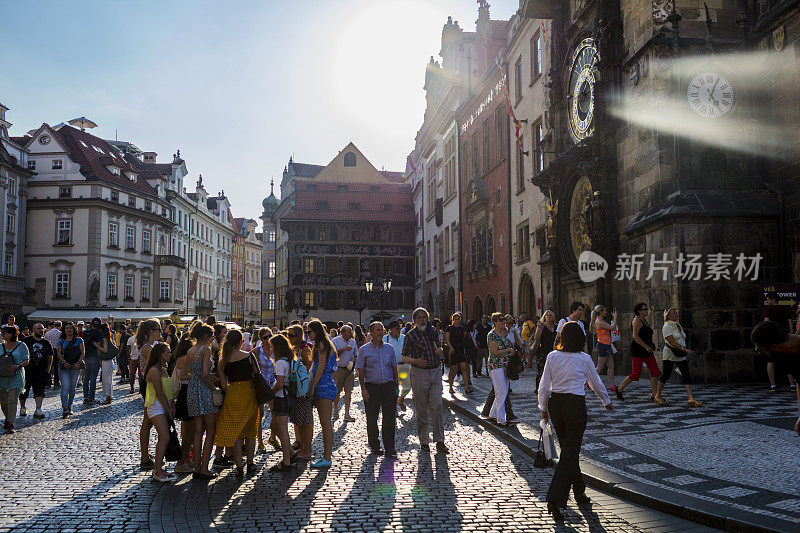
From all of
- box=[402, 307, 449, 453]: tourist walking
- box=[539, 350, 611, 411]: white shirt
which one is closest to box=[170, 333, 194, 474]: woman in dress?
box=[402, 307, 449, 453]: tourist walking

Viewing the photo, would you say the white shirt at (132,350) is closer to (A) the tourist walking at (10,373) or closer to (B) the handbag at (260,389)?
(A) the tourist walking at (10,373)

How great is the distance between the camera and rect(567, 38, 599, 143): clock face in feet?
66.9

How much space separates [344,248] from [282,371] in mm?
55895

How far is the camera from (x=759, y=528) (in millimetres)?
5352

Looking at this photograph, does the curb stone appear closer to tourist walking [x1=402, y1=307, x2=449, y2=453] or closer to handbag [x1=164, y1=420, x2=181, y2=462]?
tourist walking [x1=402, y1=307, x2=449, y2=453]

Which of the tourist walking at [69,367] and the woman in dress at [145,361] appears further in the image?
the tourist walking at [69,367]

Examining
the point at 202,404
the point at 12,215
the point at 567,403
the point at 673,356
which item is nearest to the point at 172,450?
the point at 202,404

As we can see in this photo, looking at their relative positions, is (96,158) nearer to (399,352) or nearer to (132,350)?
(132,350)

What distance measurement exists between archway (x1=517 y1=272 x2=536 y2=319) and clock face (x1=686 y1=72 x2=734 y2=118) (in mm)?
12580

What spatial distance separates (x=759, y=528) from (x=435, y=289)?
4568 centimetres

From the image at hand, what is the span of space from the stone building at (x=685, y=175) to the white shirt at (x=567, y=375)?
33.1 feet

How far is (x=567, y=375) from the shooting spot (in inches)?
259

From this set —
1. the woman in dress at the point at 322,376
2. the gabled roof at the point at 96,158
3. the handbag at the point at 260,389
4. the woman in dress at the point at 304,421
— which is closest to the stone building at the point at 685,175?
the woman in dress at the point at 322,376

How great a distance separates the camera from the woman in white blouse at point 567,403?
6.27 meters
